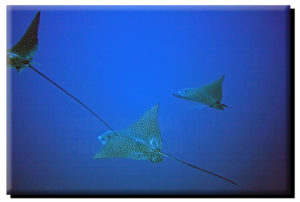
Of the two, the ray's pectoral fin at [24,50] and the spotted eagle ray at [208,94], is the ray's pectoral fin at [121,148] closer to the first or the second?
the spotted eagle ray at [208,94]

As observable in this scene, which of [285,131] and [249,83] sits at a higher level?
[249,83]

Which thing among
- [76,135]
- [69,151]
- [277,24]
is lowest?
[69,151]

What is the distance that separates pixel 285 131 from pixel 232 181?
66 cm

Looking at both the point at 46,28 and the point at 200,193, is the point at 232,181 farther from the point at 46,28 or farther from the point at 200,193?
the point at 46,28

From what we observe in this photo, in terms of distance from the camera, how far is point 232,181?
1906 millimetres

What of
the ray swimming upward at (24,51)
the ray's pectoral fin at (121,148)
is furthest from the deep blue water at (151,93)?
the ray's pectoral fin at (121,148)

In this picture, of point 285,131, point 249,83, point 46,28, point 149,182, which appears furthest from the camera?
point 149,182

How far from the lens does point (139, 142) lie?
1518 mm

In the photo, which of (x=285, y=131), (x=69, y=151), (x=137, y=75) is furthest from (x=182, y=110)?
(x=69, y=151)

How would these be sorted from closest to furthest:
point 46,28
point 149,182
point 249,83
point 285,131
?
point 285,131
point 46,28
point 249,83
point 149,182

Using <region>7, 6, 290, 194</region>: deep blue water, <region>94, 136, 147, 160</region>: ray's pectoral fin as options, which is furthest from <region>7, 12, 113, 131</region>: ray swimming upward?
<region>94, 136, 147, 160</region>: ray's pectoral fin

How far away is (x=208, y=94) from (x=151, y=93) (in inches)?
21.0

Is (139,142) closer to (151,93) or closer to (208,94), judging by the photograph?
(151,93)

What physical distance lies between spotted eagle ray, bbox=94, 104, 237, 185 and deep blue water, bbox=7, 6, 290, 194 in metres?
0.37
